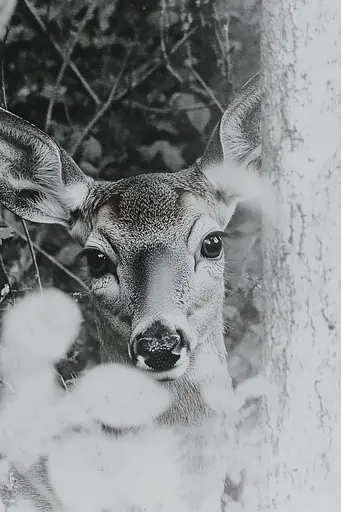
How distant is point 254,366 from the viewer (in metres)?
Answer: 1.26

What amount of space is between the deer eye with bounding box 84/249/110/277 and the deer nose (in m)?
0.13

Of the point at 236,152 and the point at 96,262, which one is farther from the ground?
the point at 236,152

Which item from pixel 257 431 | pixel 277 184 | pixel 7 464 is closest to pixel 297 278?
pixel 277 184

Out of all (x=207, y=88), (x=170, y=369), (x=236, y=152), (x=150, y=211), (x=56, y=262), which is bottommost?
(x=170, y=369)

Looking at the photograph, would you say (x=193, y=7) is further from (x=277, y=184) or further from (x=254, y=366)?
(x=254, y=366)

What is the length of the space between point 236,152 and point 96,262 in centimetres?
32

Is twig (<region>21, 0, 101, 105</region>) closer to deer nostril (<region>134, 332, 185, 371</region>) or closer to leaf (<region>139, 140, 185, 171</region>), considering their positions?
leaf (<region>139, 140, 185, 171</region>)

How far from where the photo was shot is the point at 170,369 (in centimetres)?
124

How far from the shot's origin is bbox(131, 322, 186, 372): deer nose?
120 centimetres

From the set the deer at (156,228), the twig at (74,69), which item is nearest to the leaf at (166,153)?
the deer at (156,228)

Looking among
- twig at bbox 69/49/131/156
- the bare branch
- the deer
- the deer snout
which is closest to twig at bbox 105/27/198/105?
twig at bbox 69/49/131/156

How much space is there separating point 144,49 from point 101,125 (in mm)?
151

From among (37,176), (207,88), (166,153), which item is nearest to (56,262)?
(37,176)

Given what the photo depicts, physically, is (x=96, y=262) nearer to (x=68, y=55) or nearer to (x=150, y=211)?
(x=150, y=211)
